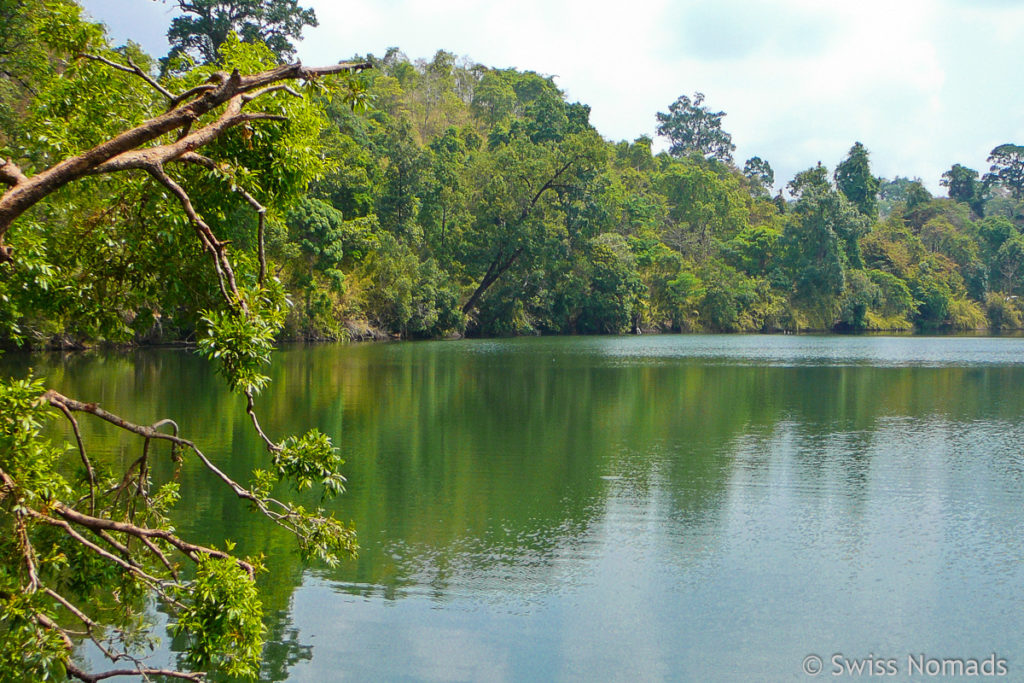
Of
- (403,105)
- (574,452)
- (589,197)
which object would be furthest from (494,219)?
(574,452)

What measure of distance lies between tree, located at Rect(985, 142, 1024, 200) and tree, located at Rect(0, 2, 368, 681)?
10126 centimetres

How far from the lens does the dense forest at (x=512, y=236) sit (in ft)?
18.0

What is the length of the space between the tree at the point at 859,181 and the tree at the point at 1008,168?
2596cm

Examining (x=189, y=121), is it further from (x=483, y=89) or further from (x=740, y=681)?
(x=483, y=89)

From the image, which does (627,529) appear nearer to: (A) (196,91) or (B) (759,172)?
(A) (196,91)

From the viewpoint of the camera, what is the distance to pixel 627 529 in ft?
32.9

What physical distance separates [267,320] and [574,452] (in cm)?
1039

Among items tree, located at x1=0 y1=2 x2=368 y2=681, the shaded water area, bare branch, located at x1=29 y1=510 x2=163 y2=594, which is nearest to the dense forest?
tree, located at x1=0 y1=2 x2=368 y2=681

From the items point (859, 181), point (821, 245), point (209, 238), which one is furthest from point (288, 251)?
point (859, 181)

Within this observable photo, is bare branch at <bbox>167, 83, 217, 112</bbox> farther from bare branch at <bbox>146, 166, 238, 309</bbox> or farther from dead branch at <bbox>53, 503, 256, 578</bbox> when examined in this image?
dead branch at <bbox>53, 503, 256, 578</bbox>

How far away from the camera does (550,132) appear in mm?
54719

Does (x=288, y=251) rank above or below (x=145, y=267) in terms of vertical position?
above

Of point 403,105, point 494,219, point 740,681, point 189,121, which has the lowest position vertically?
point 740,681

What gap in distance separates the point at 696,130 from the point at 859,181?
120 feet
